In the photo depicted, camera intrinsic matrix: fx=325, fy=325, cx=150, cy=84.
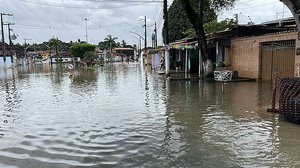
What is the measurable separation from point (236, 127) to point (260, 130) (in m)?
0.61

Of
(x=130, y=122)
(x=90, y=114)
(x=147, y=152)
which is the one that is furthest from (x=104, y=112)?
(x=147, y=152)

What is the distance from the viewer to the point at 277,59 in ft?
62.5

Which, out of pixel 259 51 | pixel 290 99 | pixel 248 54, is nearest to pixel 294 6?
pixel 290 99

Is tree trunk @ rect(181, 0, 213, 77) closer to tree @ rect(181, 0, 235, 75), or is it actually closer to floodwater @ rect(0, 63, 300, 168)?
tree @ rect(181, 0, 235, 75)

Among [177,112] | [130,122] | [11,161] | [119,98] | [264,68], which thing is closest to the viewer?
[11,161]

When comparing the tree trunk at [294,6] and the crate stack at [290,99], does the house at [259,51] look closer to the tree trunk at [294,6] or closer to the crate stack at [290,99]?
→ the tree trunk at [294,6]

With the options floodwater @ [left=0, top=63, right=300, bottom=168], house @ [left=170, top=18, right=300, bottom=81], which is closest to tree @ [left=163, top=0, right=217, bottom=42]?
house @ [left=170, top=18, right=300, bottom=81]

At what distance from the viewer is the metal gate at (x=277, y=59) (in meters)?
18.0

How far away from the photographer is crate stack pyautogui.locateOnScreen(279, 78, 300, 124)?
8164 mm

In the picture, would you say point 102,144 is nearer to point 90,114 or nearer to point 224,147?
point 224,147

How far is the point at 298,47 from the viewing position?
16859 mm

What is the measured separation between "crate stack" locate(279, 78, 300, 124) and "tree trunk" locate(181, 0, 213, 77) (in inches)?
551

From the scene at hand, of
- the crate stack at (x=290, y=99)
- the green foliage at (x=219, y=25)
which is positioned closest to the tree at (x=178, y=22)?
the green foliage at (x=219, y=25)

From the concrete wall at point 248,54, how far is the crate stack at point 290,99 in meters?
10.5
